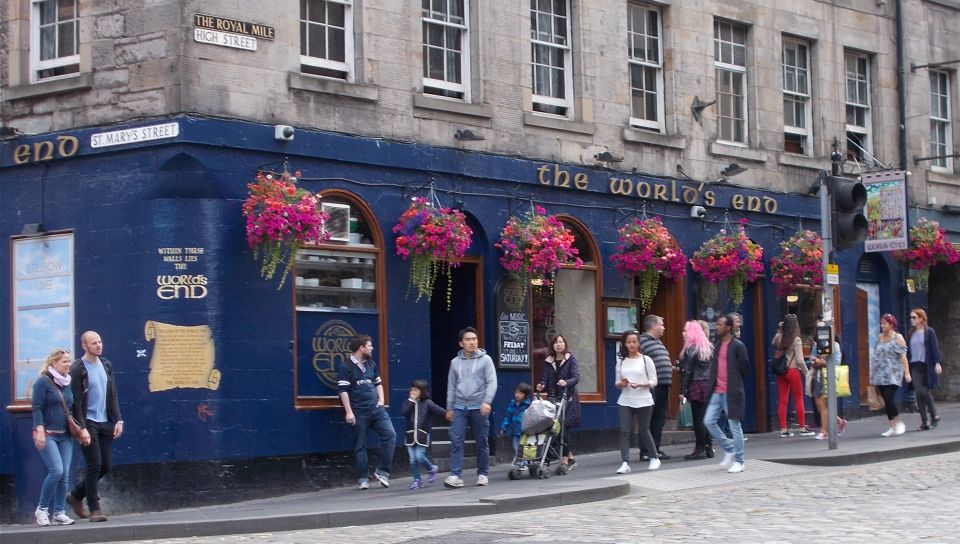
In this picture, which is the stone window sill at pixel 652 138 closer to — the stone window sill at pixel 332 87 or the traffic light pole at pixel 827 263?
the traffic light pole at pixel 827 263

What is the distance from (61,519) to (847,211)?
9.64 m

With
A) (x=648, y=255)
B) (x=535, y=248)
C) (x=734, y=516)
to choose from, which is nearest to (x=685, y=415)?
(x=648, y=255)

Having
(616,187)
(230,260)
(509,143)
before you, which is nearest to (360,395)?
(230,260)

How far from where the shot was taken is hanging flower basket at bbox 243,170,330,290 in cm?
1678

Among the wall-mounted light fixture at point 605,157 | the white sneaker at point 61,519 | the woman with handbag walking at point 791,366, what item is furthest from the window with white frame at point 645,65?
the white sneaker at point 61,519

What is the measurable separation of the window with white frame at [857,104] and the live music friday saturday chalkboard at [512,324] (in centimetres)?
888

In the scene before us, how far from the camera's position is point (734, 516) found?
44.4ft

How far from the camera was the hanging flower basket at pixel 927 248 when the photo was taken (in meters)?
26.6

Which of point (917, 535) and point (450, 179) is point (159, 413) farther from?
point (917, 535)

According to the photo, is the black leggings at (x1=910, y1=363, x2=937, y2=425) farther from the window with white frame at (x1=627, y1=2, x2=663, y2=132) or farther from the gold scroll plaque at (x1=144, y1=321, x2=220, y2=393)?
the gold scroll plaque at (x1=144, y1=321, x2=220, y2=393)

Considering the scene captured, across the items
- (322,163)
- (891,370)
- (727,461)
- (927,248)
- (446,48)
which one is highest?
(446,48)

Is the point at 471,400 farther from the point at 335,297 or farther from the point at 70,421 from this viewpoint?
the point at 70,421

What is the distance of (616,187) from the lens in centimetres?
2208

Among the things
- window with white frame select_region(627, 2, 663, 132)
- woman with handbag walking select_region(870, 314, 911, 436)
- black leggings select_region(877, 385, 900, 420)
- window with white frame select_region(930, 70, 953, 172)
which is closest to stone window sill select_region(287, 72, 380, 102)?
window with white frame select_region(627, 2, 663, 132)
